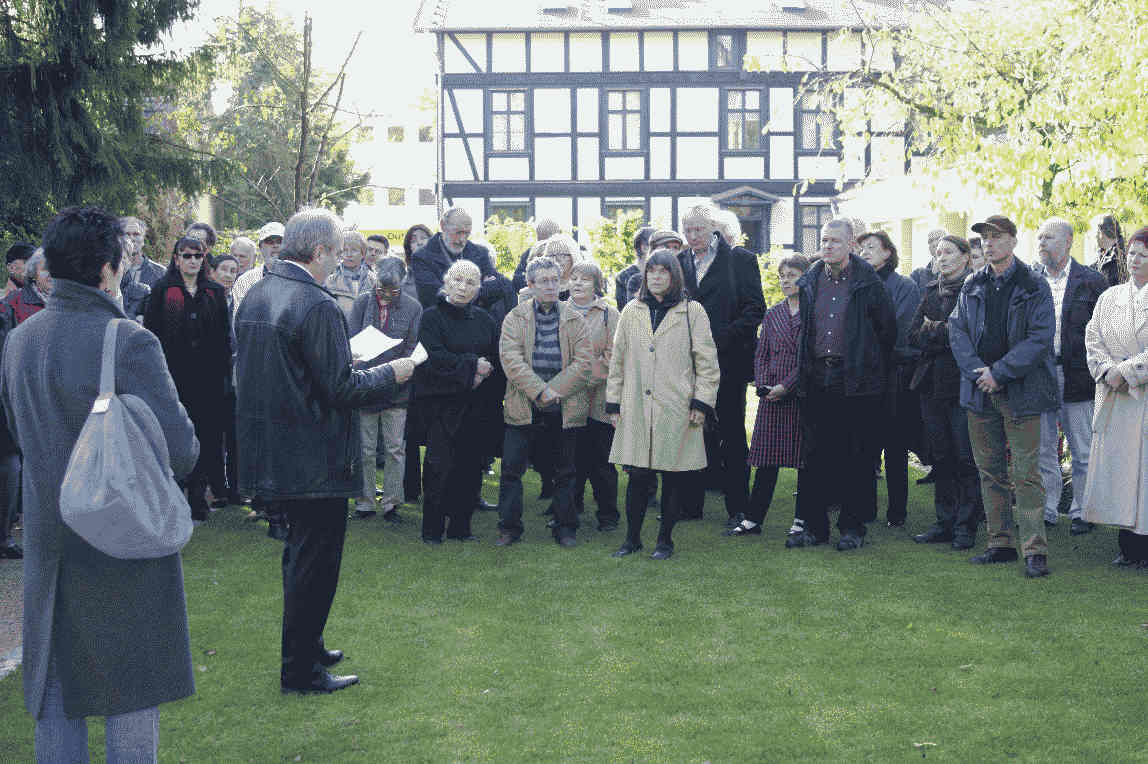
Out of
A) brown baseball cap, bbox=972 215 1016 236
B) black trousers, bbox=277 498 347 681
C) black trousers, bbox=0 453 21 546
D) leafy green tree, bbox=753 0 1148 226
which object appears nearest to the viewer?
black trousers, bbox=277 498 347 681

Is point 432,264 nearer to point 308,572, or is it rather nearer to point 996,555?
point 996,555

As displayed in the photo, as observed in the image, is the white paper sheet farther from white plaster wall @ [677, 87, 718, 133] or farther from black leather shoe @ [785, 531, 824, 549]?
white plaster wall @ [677, 87, 718, 133]

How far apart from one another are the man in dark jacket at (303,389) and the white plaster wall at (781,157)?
3100 centimetres


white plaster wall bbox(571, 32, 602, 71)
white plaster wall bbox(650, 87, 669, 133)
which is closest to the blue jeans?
white plaster wall bbox(650, 87, 669, 133)

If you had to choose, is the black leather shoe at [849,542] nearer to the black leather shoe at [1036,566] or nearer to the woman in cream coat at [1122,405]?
the black leather shoe at [1036,566]

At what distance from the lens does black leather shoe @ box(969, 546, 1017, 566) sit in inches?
304

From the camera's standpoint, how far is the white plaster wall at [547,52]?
35.2 metres

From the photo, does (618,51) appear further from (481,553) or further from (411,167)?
(481,553)

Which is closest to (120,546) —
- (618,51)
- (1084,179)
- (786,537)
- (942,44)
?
(786,537)

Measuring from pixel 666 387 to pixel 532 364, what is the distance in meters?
1.21

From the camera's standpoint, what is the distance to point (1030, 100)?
13008 millimetres

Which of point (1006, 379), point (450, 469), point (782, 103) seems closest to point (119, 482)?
point (450, 469)

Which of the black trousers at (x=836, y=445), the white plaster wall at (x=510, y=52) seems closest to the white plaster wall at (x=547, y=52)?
the white plaster wall at (x=510, y=52)

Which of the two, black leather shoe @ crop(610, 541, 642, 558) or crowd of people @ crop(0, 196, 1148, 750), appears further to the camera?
black leather shoe @ crop(610, 541, 642, 558)
